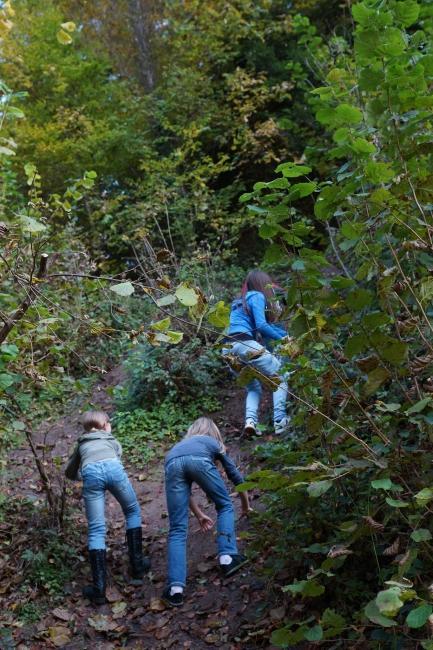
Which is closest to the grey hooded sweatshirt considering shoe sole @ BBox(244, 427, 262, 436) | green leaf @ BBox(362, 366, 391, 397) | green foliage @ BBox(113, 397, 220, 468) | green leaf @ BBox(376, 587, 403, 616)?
shoe sole @ BBox(244, 427, 262, 436)

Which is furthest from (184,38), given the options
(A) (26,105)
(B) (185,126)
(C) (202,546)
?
(C) (202,546)

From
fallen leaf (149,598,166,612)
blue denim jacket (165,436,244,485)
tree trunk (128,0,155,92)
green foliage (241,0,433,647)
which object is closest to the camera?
green foliage (241,0,433,647)

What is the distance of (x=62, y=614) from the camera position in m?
5.12

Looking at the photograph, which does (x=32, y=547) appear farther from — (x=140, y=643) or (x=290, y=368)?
(x=290, y=368)

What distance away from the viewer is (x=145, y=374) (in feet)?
28.2

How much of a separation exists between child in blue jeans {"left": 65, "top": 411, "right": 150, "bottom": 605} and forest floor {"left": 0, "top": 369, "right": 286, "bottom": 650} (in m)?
0.20

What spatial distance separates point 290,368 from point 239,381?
380mm

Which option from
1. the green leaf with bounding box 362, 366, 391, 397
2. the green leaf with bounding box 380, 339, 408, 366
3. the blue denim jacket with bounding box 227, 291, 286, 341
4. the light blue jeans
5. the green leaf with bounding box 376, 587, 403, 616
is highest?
the green leaf with bounding box 380, 339, 408, 366

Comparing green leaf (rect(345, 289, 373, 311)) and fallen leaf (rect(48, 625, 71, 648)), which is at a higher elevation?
green leaf (rect(345, 289, 373, 311))

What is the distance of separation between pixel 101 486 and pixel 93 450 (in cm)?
30

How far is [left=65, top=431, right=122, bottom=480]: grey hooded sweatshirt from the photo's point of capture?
5.60m

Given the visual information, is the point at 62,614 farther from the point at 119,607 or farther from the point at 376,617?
the point at 376,617

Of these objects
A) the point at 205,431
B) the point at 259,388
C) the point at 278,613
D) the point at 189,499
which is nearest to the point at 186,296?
the point at 278,613

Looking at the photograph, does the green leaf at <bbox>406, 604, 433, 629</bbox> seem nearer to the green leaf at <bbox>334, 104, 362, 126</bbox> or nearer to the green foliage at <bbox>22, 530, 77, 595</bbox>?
the green leaf at <bbox>334, 104, 362, 126</bbox>
